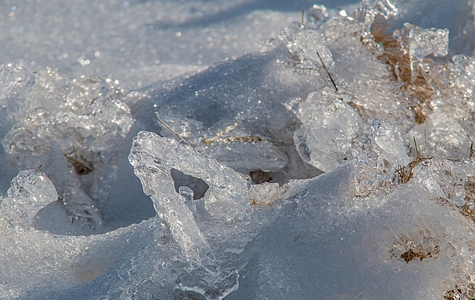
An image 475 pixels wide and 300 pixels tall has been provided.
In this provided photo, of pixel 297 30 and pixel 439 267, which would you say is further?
pixel 297 30

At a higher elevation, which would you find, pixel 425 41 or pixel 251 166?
pixel 425 41

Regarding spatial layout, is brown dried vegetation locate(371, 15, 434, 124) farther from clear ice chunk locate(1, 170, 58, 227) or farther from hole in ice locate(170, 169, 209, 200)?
clear ice chunk locate(1, 170, 58, 227)

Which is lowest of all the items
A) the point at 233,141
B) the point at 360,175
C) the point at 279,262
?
the point at 233,141

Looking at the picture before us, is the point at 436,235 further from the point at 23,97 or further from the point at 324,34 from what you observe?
the point at 23,97

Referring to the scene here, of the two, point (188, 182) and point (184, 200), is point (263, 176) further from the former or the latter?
point (184, 200)

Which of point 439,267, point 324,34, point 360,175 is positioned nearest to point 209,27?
point 324,34

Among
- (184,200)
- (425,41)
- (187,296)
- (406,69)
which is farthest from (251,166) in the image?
(425,41)

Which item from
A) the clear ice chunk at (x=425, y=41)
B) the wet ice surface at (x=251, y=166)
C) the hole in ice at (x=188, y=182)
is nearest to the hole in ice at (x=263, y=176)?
the wet ice surface at (x=251, y=166)
